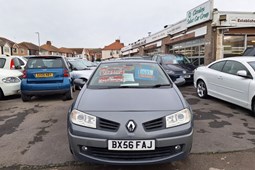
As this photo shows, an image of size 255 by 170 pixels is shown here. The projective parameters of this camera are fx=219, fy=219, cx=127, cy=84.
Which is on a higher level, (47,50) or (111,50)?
(111,50)

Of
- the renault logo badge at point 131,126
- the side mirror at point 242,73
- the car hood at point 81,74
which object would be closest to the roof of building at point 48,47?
the car hood at point 81,74

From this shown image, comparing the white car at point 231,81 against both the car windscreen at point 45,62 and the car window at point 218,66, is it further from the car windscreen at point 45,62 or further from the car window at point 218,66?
the car windscreen at point 45,62

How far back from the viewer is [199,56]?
16.0m

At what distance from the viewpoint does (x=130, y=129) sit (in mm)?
2566

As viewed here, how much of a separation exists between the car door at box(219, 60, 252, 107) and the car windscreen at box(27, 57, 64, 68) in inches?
204

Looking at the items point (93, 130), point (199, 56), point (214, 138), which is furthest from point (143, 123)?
point (199, 56)

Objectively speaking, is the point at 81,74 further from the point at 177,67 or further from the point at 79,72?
the point at 177,67

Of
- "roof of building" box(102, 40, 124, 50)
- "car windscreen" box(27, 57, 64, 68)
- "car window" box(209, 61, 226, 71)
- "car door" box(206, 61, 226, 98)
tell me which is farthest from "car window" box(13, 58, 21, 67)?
"roof of building" box(102, 40, 124, 50)

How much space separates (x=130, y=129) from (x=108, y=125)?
0.28 m

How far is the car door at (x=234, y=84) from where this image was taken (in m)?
5.43

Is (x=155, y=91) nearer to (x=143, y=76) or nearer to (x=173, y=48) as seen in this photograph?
(x=143, y=76)

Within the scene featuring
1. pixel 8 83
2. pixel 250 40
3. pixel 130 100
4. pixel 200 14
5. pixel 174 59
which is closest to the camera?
pixel 130 100

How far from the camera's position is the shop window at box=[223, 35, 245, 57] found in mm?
13891

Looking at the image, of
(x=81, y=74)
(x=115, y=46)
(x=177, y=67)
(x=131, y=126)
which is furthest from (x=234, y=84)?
(x=115, y=46)
